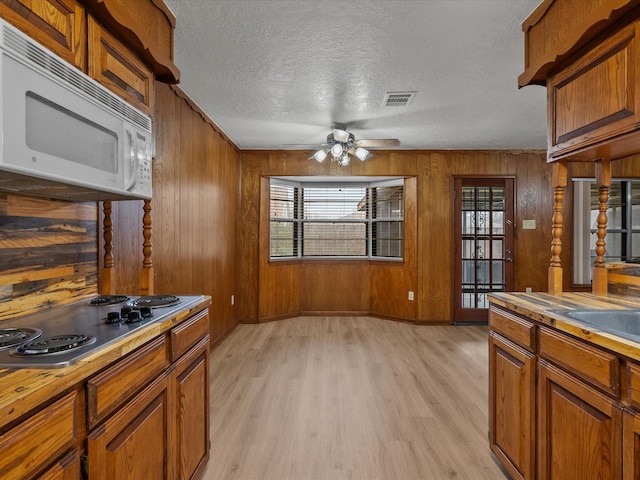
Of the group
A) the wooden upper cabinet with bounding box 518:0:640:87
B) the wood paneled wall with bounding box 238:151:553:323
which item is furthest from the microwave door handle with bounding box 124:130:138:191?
the wood paneled wall with bounding box 238:151:553:323

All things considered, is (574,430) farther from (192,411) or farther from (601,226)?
(192,411)

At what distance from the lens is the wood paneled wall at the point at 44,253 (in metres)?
1.38

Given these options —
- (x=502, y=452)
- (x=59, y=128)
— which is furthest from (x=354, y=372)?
(x=59, y=128)

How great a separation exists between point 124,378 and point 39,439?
12.3 inches

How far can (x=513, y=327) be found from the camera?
169 cm

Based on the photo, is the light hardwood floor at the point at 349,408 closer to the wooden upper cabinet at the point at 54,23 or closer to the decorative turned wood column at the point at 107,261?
the decorative turned wood column at the point at 107,261

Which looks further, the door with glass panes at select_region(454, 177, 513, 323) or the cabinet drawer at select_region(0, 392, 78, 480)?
the door with glass panes at select_region(454, 177, 513, 323)

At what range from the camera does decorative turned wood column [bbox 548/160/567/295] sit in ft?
6.54

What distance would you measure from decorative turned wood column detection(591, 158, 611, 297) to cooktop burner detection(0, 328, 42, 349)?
8.45 ft

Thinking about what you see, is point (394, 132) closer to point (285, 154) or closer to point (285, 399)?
point (285, 154)

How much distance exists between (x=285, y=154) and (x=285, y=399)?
337 centimetres

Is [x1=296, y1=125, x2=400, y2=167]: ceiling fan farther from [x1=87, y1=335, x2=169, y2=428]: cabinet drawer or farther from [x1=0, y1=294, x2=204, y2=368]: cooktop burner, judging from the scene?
[x1=87, y1=335, x2=169, y2=428]: cabinet drawer

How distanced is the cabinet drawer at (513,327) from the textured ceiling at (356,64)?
1.64 meters

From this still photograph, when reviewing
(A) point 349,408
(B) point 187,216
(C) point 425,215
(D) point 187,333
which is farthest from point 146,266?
(C) point 425,215
